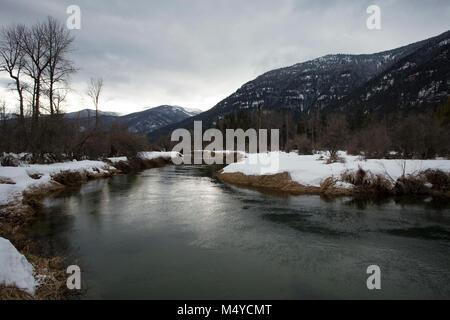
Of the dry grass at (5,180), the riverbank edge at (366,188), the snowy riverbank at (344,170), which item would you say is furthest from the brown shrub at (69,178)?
the riverbank edge at (366,188)

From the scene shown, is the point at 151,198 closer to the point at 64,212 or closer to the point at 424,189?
the point at 64,212

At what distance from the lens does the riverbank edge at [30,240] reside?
4823 mm

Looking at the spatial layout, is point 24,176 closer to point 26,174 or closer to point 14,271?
point 26,174

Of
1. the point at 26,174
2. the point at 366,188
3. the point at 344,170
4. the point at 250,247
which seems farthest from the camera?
the point at 344,170

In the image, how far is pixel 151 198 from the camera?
15.1m

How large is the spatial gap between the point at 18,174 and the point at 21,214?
18.3ft

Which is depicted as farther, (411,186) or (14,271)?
(411,186)

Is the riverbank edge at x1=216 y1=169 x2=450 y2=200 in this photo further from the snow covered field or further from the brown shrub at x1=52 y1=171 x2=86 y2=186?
the brown shrub at x1=52 y1=171 x2=86 y2=186

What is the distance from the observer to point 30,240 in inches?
314

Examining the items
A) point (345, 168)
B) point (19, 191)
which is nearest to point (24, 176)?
point (19, 191)

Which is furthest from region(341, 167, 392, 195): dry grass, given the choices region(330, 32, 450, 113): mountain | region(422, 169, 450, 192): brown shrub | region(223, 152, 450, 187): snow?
region(330, 32, 450, 113): mountain

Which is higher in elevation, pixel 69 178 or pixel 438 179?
pixel 438 179

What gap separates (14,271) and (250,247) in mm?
6078
